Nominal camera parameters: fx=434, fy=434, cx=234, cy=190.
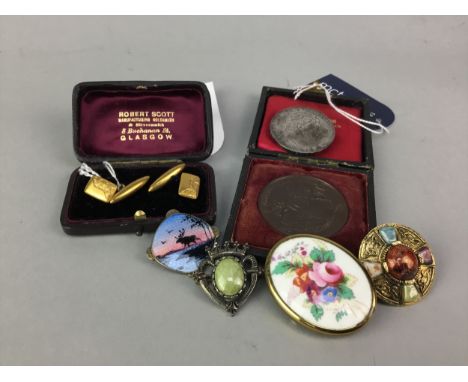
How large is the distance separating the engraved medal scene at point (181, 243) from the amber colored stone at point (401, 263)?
0.84m

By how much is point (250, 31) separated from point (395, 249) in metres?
2.20

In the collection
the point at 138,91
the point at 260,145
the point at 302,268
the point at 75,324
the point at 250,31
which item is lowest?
the point at 75,324

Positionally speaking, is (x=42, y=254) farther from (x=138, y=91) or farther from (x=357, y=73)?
(x=357, y=73)

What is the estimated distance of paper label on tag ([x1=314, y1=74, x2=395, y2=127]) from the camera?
9.45 feet

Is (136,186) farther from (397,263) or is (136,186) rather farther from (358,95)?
(358,95)

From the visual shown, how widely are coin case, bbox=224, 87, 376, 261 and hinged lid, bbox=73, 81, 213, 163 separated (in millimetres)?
304

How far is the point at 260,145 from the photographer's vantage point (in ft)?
8.21

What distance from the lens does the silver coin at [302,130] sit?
244 cm

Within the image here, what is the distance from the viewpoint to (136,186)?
2.24 metres

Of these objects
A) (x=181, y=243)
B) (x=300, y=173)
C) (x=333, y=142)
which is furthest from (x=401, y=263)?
(x=181, y=243)

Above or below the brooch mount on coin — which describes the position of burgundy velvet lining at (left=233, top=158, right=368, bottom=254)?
above

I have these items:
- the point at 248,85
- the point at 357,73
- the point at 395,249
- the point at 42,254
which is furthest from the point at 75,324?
the point at 357,73

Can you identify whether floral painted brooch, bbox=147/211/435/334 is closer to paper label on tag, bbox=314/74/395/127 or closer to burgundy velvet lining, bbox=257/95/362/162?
burgundy velvet lining, bbox=257/95/362/162

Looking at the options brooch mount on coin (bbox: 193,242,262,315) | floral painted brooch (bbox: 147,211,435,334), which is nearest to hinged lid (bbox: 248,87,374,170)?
floral painted brooch (bbox: 147,211,435,334)
